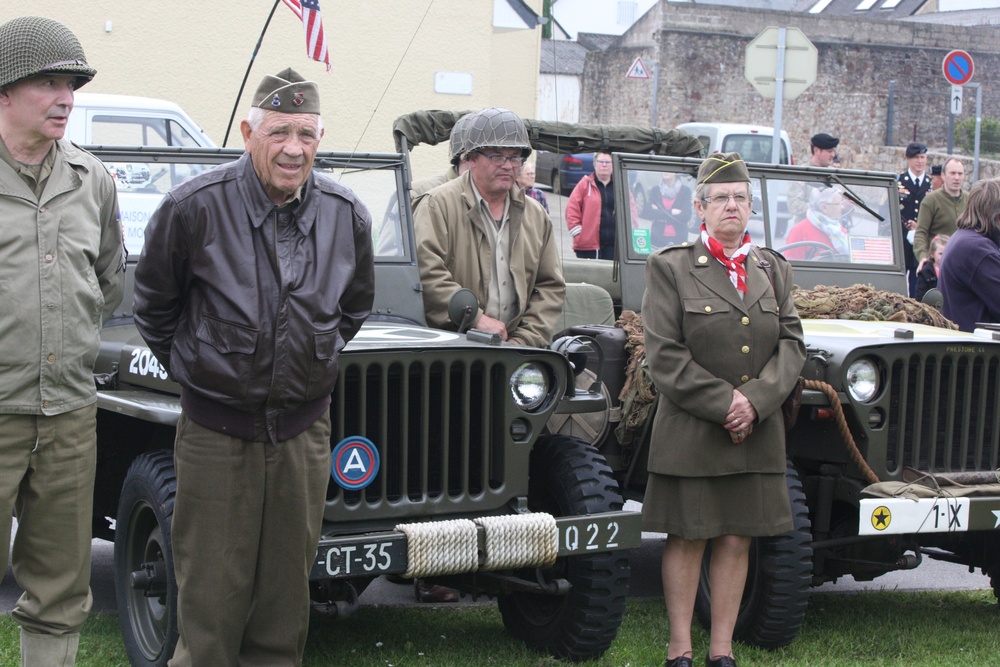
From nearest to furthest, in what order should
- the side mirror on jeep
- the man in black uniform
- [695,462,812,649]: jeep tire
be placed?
[695,462,812,649]: jeep tire, the side mirror on jeep, the man in black uniform

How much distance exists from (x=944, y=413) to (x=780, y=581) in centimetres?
94

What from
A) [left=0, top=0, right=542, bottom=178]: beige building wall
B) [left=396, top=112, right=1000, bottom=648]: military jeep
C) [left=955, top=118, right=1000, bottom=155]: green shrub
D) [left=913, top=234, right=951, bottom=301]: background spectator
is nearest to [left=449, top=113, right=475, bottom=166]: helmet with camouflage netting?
[left=396, top=112, right=1000, bottom=648]: military jeep

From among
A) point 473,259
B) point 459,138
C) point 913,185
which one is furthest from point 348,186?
point 913,185

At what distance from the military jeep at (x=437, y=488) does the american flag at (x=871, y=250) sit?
7.85 ft

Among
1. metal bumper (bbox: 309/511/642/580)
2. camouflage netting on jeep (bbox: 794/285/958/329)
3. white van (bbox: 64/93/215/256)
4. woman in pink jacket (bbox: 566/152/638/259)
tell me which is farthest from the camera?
white van (bbox: 64/93/215/256)

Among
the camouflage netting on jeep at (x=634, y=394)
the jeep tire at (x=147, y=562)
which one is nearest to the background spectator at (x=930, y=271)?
the camouflage netting on jeep at (x=634, y=394)

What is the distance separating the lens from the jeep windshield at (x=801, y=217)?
245 inches

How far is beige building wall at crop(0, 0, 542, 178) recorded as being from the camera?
49.7ft

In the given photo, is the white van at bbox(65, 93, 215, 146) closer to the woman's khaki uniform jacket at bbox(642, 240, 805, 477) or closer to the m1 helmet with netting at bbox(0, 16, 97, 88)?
the woman's khaki uniform jacket at bbox(642, 240, 805, 477)

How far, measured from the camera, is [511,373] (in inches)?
172

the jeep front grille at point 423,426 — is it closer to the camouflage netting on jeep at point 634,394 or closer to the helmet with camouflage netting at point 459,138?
the camouflage netting on jeep at point 634,394

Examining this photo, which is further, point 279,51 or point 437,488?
point 279,51

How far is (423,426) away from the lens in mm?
4246

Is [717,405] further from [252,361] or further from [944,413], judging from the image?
[252,361]
